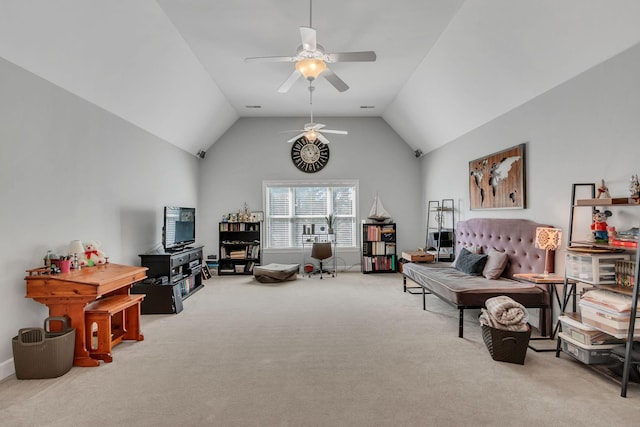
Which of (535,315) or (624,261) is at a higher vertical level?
(624,261)

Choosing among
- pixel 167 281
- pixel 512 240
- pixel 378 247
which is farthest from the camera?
pixel 378 247

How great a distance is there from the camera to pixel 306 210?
7.39 metres

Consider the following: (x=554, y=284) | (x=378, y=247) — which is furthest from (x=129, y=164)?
(x=554, y=284)

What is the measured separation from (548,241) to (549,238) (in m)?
0.03

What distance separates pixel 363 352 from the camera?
2.99m

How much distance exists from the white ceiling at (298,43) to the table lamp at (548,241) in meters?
1.49

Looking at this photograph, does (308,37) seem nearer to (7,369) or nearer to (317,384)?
(317,384)

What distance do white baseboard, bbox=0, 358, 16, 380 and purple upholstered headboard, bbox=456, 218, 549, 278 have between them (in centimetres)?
491

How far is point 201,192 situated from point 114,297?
13.4ft

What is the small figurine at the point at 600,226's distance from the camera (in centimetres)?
272

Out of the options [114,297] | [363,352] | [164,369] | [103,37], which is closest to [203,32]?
[103,37]

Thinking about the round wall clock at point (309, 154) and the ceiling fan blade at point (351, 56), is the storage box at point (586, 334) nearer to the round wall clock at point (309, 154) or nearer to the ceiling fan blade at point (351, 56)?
the ceiling fan blade at point (351, 56)

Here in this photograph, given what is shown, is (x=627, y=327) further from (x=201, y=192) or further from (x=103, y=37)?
(x=201, y=192)

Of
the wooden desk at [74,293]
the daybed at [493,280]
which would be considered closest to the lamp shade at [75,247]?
the wooden desk at [74,293]
